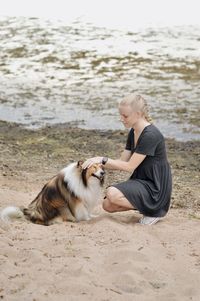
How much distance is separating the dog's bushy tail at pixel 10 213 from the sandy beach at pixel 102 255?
0.41 ft

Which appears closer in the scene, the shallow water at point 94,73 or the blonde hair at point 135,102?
the blonde hair at point 135,102

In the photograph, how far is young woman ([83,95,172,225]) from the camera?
5.50m

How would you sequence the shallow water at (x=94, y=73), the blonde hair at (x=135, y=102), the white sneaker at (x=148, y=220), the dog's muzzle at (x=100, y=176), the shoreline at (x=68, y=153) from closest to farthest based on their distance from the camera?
the blonde hair at (x=135, y=102) → the dog's muzzle at (x=100, y=176) → the white sneaker at (x=148, y=220) → the shoreline at (x=68, y=153) → the shallow water at (x=94, y=73)

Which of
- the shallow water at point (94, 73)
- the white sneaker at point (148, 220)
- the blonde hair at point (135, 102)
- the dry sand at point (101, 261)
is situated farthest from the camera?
the shallow water at point (94, 73)

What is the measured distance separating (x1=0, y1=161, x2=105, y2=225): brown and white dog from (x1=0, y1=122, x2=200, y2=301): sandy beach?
0.54 ft

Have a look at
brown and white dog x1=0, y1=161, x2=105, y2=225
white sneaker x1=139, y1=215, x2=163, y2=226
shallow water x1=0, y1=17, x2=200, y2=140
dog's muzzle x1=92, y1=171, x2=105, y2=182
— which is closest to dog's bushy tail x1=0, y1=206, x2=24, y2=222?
brown and white dog x1=0, y1=161, x2=105, y2=225

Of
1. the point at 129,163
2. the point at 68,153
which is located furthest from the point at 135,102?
the point at 68,153

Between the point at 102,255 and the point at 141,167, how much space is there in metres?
1.24

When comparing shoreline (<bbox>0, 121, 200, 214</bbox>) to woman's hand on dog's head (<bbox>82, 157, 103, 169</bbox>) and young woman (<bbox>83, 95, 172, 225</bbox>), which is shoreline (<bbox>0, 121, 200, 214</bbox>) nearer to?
young woman (<bbox>83, 95, 172, 225</bbox>)

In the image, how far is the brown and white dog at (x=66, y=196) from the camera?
5.62 meters

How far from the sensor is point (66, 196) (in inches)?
224

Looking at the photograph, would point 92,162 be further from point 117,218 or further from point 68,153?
point 68,153

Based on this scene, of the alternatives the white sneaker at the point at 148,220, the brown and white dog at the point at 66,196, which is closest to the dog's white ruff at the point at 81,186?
the brown and white dog at the point at 66,196

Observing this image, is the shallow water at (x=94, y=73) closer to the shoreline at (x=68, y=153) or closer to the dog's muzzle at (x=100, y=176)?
the shoreline at (x=68, y=153)
